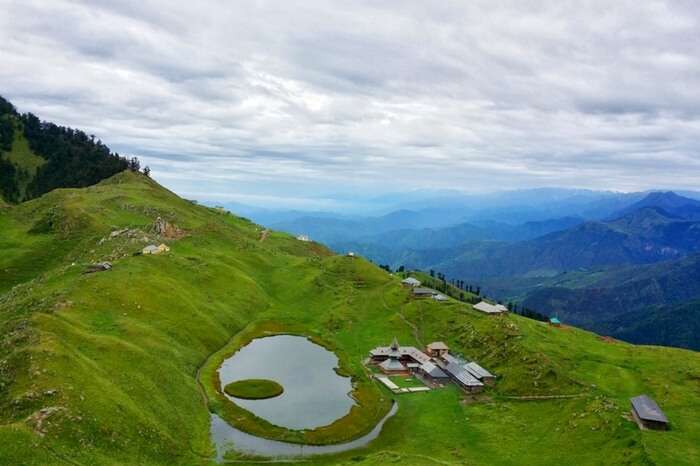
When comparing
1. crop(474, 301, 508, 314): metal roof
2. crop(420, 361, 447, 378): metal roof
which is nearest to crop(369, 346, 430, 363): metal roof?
crop(420, 361, 447, 378): metal roof

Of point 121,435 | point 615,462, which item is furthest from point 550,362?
point 121,435

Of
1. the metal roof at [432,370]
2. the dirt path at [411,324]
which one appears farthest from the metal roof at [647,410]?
the dirt path at [411,324]

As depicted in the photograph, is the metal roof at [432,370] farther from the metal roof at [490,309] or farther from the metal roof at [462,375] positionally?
the metal roof at [490,309]

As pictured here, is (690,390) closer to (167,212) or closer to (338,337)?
(338,337)

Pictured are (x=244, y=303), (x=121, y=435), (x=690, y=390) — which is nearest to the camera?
(x=121, y=435)

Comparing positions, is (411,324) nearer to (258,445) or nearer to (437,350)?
(437,350)
